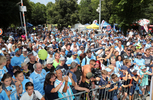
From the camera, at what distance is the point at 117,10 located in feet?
59.6

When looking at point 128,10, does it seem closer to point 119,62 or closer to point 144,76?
point 119,62

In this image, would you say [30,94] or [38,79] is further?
[38,79]

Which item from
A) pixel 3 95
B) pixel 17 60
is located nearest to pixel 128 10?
pixel 17 60

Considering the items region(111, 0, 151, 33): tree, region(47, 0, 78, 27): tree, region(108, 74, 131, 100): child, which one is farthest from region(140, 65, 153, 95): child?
region(47, 0, 78, 27): tree

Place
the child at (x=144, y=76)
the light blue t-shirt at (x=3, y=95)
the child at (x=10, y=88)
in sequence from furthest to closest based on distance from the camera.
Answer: the child at (x=144, y=76), the child at (x=10, y=88), the light blue t-shirt at (x=3, y=95)

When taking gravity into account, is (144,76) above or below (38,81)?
below

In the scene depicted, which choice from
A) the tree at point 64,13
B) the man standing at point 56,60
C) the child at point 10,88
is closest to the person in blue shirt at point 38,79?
the child at point 10,88

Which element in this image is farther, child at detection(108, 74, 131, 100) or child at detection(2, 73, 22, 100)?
child at detection(108, 74, 131, 100)

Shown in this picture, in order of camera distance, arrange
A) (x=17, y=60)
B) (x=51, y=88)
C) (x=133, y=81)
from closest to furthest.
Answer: (x=51, y=88), (x=133, y=81), (x=17, y=60)

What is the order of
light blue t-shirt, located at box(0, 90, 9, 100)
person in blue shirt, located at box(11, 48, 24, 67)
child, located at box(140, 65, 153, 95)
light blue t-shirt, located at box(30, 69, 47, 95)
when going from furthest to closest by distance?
person in blue shirt, located at box(11, 48, 24, 67)
child, located at box(140, 65, 153, 95)
light blue t-shirt, located at box(30, 69, 47, 95)
light blue t-shirt, located at box(0, 90, 9, 100)

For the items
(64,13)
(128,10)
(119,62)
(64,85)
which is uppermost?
(64,13)

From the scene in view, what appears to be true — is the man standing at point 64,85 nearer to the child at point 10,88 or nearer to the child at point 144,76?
the child at point 10,88

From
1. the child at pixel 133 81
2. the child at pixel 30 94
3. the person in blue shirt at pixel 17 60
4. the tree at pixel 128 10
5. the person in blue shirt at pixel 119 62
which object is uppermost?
the tree at pixel 128 10

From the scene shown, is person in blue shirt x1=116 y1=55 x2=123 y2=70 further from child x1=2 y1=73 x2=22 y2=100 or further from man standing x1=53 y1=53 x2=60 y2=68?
child x1=2 y1=73 x2=22 y2=100
